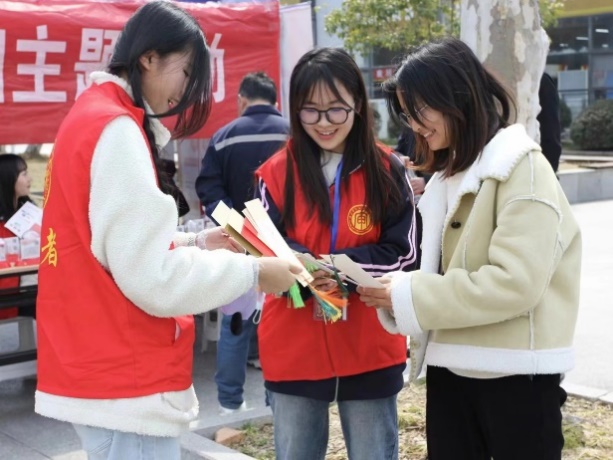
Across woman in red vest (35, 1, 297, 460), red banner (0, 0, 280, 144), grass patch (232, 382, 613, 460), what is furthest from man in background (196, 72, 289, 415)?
woman in red vest (35, 1, 297, 460)

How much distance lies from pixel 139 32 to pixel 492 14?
2.58 metres

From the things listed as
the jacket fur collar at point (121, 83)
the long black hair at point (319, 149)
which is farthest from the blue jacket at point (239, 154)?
the jacket fur collar at point (121, 83)

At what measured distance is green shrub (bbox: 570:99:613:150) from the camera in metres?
19.8

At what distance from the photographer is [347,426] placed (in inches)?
106

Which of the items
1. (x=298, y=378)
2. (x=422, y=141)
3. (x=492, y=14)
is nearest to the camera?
(x=422, y=141)

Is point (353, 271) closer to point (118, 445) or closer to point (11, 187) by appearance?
point (118, 445)

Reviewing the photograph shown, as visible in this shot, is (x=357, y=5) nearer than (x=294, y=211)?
No

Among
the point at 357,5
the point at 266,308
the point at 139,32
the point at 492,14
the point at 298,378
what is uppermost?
the point at 357,5

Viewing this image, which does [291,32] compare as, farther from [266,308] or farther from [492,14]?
[266,308]

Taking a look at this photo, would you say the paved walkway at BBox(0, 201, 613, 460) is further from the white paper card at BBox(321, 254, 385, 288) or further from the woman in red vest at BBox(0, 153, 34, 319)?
the white paper card at BBox(321, 254, 385, 288)

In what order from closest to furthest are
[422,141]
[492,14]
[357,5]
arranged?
[422,141] < [492,14] < [357,5]

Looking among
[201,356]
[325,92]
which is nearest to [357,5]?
[201,356]

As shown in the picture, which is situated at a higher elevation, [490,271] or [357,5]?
[357,5]

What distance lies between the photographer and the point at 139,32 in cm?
196
